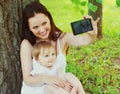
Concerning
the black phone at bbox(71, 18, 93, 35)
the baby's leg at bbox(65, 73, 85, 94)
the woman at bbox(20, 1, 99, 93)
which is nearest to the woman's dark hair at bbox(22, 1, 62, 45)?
the woman at bbox(20, 1, 99, 93)

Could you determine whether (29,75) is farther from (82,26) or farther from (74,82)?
(82,26)

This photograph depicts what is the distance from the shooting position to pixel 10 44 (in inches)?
145

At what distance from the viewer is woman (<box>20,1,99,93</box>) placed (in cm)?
341

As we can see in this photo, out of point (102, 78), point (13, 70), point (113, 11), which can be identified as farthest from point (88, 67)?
point (113, 11)

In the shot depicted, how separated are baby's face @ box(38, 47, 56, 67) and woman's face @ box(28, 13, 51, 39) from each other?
0.48 ft

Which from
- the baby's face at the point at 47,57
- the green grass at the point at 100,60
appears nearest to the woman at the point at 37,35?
the baby's face at the point at 47,57

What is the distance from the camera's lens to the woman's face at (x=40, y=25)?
3.44 m

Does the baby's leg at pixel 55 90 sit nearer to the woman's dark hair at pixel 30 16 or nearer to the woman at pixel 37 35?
the woman at pixel 37 35

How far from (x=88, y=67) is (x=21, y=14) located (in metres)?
1.73

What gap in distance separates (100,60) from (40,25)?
2090 millimetres

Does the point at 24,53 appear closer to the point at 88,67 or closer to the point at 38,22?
the point at 38,22

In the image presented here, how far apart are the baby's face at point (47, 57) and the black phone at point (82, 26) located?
0.83ft

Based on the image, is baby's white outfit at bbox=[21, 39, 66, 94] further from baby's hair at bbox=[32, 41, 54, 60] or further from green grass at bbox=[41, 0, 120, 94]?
green grass at bbox=[41, 0, 120, 94]

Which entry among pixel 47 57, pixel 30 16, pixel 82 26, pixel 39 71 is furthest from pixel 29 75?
pixel 82 26
